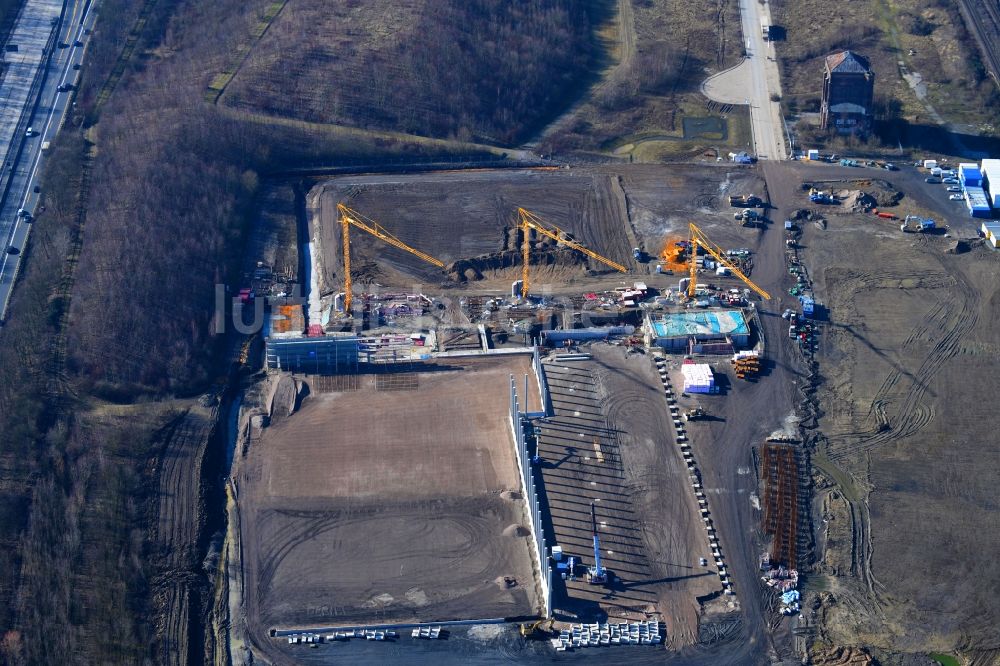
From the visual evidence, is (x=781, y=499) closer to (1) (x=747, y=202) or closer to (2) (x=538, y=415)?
(2) (x=538, y=415)

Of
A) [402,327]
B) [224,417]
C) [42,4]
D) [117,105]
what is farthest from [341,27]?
[224,417]

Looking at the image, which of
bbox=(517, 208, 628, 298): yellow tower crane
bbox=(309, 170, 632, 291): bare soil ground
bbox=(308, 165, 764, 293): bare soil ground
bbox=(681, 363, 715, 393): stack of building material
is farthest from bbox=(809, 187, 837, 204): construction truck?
bbox=(681, 363, 715, 393): stack of building material

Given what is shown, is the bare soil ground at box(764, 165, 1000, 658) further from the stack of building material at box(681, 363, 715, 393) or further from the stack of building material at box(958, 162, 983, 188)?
the stack of building material at box(681, 363, 715, 393)

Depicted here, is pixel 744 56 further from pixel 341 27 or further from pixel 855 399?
pixel 855 399

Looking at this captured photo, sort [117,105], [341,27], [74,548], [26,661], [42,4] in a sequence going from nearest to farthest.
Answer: [26,661] < [74,548] < [117,105] < [341,27] < [42,4]

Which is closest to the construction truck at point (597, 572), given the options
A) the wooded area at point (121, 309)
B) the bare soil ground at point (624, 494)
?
the bare soil ground at point (624, 494)

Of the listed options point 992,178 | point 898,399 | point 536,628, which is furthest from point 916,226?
point 536,628

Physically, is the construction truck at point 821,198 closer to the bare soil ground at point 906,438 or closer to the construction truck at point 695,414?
the bare soil ground at point 906,438
